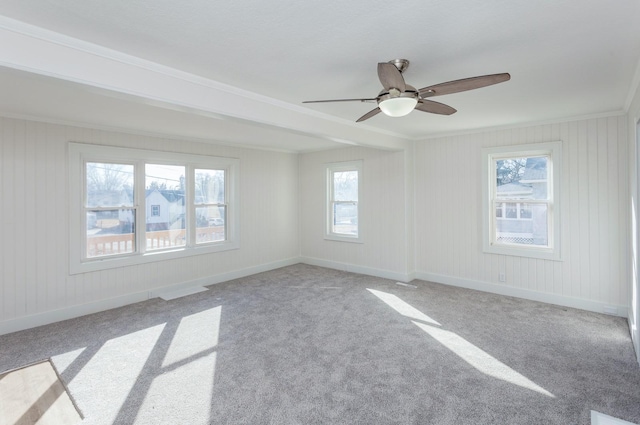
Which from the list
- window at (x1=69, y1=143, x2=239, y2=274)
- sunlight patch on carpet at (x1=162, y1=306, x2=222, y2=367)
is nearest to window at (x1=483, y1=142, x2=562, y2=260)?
sunlight patch on carpet at (x1=162, y1=306, x2=222, y2=367)

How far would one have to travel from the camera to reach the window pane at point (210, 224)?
5.56 m

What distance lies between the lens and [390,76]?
211cm

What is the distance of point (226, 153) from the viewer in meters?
5.79

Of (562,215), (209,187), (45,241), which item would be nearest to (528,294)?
(562,215)

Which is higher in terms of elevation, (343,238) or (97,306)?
(343,238)

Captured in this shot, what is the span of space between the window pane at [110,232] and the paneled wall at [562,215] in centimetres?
458

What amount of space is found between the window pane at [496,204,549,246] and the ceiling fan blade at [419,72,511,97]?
10.3ft

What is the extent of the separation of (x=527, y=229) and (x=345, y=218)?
10.1ft

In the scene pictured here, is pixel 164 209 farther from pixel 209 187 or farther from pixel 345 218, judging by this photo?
pixel 345 218

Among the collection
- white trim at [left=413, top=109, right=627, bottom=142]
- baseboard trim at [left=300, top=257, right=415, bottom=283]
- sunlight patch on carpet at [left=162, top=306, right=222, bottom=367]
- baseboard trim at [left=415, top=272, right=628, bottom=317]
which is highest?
white trim at [left=413, top=109, right=627, bottom=142]

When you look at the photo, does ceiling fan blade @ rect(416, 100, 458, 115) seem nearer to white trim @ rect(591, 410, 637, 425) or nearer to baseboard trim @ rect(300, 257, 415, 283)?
white trim @ rect(591, 410, 637, 425)

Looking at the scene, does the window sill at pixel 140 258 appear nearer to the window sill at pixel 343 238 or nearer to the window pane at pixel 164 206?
the window pane at pixel 164 206

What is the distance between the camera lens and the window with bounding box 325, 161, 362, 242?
633 cm

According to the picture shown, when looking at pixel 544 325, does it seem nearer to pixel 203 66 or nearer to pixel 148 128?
pixel 203 66
